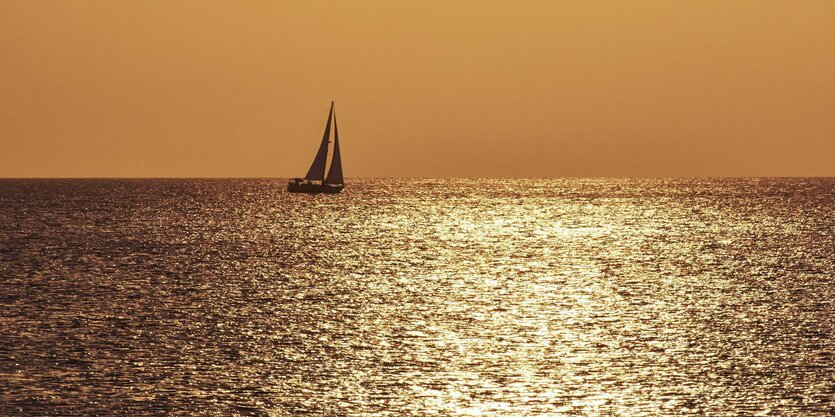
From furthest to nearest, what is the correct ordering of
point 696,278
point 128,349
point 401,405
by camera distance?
point 696,278 → point 128,349 → point 401,405

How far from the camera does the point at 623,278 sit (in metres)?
107

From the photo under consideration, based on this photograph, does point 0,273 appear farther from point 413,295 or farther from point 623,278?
point 623,278

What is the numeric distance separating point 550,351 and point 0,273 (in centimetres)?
5452

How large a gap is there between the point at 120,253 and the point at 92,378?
76.1 metres

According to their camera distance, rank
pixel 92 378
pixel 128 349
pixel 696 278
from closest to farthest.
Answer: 1. pixel 92 378
2. pixel 128 349
3. pixel 696 278

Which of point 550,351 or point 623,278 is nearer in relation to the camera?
point 550,351

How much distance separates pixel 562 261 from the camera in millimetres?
128500

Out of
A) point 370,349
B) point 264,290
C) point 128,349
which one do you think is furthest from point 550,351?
point 264,290

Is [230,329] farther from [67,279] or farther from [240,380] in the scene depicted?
[67,279]

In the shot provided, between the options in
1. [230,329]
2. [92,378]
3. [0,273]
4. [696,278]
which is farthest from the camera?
[696,278]

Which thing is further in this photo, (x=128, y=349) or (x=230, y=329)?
(x=230, y=329)

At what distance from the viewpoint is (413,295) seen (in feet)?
299

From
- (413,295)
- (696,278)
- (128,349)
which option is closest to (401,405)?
(128,349)

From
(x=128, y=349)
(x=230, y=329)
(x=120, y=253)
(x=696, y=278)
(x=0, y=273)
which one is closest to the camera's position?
(x=128, y=349)
